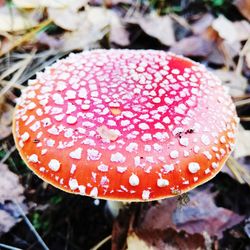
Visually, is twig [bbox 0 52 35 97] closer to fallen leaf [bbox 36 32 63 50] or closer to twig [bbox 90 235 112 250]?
fallen leaf [bbox 36 32 63 50]

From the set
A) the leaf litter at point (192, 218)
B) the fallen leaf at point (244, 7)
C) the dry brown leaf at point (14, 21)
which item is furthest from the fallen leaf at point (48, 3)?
the leaf litter at point (192, 218)

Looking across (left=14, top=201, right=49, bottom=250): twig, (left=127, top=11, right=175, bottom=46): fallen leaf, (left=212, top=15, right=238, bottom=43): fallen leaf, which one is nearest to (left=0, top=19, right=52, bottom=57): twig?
(left=127, top=11, right=175, bottom=46): fallen leaf

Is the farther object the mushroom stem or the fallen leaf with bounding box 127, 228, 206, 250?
the mushroom stem

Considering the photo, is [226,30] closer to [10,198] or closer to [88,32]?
[88,32]

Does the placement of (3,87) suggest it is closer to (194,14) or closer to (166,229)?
(166,229)

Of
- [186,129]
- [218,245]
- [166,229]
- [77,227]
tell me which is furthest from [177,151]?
[77,227]

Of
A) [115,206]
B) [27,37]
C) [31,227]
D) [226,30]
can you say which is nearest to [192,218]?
[115,206]

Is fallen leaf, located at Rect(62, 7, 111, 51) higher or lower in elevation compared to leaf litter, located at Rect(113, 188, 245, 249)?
higher
